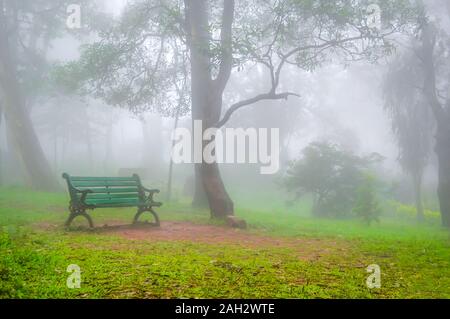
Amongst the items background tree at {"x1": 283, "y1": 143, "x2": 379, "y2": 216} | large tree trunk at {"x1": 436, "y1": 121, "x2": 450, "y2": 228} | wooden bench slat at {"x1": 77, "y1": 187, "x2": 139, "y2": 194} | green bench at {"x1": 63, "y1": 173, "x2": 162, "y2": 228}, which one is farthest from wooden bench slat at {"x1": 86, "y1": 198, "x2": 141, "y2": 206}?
large tree trunk at {"x1": 436, "y1": 121, "x2": 450, "y2": 228}

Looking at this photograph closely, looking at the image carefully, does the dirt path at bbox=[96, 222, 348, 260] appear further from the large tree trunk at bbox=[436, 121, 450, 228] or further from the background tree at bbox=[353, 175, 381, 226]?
the large tree trunk at bbox=[436, 121, 450, 228]

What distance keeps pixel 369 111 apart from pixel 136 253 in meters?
57.8

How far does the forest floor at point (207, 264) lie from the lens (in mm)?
4355

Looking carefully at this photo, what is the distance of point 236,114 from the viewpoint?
3731 cm

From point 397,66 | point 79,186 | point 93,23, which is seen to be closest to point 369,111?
point 397,66

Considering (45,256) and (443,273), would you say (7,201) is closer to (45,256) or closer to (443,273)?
(45,256)

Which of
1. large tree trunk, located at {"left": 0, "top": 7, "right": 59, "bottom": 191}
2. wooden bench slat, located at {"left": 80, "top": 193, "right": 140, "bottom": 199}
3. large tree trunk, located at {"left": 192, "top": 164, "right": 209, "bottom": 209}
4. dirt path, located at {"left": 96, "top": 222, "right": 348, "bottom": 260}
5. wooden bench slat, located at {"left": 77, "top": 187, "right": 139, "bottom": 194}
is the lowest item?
dirt path, located at {"left": 96, "top": 222, "right": 348, "bottom": 260}

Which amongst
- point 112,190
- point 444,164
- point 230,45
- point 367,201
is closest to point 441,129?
point 444,164

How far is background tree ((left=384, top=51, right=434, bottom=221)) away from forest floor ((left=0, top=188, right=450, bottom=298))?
12.6 meters

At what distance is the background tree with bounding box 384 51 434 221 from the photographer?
18781 mm

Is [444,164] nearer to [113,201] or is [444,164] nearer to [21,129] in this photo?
[113,201]

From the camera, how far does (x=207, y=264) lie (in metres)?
5.62

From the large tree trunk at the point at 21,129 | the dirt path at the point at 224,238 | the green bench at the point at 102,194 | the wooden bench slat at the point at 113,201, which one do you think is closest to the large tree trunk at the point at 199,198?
the dirt path at the point at 224,238

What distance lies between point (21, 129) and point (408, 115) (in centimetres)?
2030
